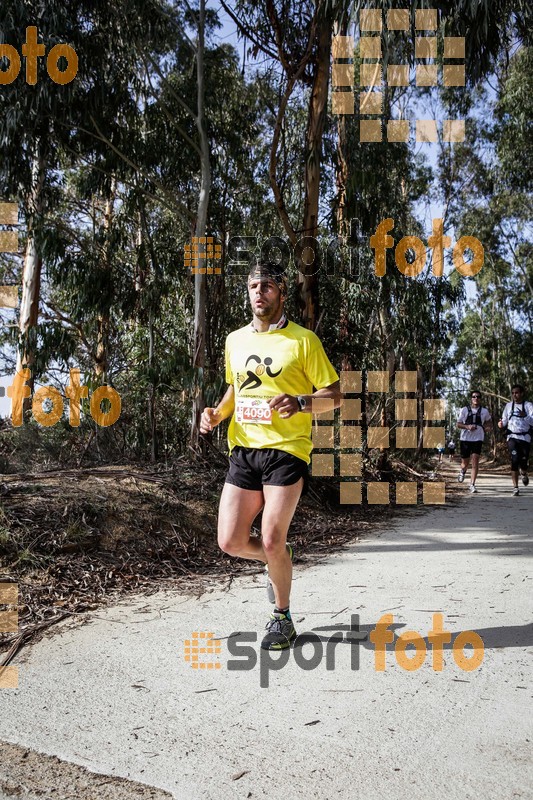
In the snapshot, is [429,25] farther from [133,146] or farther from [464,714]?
[464,714]

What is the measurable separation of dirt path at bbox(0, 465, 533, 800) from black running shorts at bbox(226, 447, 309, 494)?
2.64 feet

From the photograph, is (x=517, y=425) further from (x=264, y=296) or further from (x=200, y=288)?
(x=264, y=296)

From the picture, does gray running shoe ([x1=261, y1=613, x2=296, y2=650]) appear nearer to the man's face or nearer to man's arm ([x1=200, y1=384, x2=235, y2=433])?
man's arm ([x1=200, y1=384, x2=235, y2=433])

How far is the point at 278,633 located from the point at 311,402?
1140 millimetres

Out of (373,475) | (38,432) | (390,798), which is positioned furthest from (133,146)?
(390,798)

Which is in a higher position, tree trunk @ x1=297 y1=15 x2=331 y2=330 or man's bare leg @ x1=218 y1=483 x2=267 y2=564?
tree trunk @ x1=297 y1=15 x2=331 y2=330

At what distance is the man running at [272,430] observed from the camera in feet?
11.2
